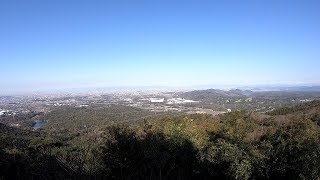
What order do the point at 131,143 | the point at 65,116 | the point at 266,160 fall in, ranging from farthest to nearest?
1. the point at 65,116
2. the point at 266,160
3. the point at 131,143

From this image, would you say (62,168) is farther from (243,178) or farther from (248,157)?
(248,157)

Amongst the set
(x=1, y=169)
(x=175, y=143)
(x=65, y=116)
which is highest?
(x=1, y=169)

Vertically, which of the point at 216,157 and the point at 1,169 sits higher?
the point at 1,169

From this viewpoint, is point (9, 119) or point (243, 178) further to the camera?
point (9, 119)

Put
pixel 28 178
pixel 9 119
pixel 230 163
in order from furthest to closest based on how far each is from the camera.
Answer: pixel 9 119 → pixel 230 163 → pixel 28 178

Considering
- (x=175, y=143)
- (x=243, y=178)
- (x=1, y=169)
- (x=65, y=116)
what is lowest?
(x=65, y=116)

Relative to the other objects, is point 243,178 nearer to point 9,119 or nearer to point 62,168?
point 62,168

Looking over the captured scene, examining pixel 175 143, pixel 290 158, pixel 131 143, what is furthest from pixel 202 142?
pixel 131 143

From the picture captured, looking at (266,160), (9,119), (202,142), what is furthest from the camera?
(9,119)

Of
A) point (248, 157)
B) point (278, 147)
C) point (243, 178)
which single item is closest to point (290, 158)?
point (278, 147)
